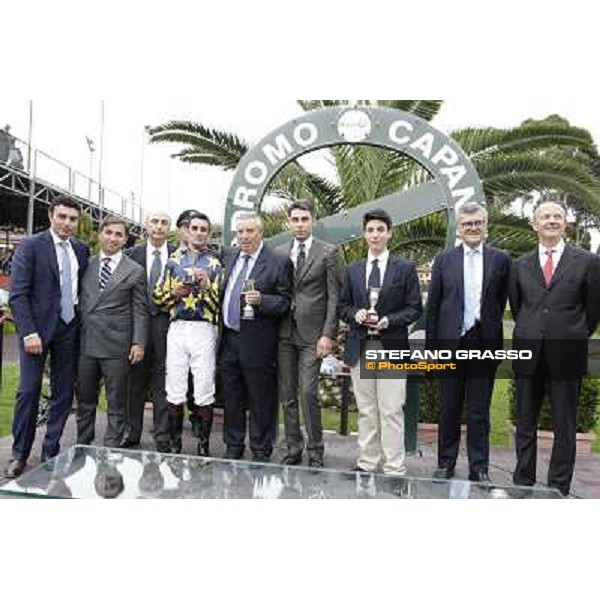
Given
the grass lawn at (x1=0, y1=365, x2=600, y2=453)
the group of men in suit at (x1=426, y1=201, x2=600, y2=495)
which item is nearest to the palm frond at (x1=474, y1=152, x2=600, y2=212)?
the grass lawn at (x1=0, y1=365, x2=600, y2=453)

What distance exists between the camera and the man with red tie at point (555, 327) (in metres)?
4.06

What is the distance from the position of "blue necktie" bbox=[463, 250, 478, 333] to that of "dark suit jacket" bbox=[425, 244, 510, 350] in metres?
0.03

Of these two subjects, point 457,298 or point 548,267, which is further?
point 457,298

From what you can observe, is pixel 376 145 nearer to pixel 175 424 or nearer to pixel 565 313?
pixel 565 313

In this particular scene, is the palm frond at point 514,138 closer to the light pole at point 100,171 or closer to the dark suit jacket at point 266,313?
the dark suit jacket at point 266,313

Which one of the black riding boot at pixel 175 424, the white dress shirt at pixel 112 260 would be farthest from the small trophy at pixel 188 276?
the black riding boot at pixel 175 424

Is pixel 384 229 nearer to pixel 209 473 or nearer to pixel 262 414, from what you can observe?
pixel 262 414

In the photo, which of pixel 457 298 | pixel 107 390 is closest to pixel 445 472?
pixel 457 298

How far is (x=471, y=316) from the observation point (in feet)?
14.2

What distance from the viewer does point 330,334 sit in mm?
4480

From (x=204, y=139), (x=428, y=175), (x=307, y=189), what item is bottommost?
(x=307, y=189)

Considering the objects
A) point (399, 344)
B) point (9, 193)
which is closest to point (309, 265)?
point (399, 344)

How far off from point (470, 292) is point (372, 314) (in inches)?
25.6

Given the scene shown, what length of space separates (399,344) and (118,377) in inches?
75.9
